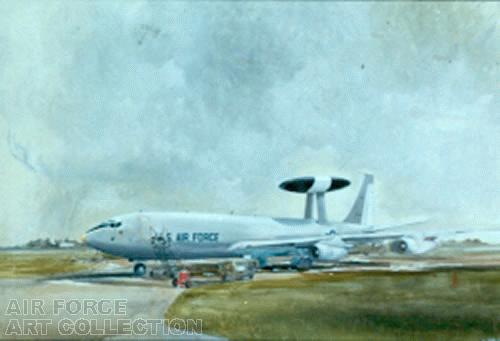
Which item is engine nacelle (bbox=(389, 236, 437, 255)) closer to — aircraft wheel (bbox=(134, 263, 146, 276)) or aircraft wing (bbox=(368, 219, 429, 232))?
aircraft wing (bbox=(368, 219, 429, 232))

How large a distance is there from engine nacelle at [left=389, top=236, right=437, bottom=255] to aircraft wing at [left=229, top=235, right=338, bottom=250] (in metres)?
3.80

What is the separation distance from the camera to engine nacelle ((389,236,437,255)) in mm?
23136

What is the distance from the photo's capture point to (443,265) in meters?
22.2

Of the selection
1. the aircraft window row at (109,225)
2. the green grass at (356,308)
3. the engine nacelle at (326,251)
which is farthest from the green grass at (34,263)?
the engine nacelle at (326,251)

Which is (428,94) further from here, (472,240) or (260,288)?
(260,288)

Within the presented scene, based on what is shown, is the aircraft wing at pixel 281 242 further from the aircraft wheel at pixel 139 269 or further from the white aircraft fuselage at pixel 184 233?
the aircraft wheel at pixel 139 269

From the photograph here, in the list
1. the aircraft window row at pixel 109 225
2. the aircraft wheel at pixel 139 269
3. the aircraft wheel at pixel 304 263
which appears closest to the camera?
the aircraft window row at pixel 109 225

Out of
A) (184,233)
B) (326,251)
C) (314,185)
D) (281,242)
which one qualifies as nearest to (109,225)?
(184,233)

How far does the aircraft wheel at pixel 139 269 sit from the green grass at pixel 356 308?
163 inches

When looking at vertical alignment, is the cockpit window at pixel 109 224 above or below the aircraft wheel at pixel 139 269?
above

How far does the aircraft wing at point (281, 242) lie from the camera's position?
→ 27.0m

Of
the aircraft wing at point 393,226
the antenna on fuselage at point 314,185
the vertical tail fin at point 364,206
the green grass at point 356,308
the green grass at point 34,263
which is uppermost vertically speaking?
the antenna on fuselage at point 314,185

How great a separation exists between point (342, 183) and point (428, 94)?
13.7 feet

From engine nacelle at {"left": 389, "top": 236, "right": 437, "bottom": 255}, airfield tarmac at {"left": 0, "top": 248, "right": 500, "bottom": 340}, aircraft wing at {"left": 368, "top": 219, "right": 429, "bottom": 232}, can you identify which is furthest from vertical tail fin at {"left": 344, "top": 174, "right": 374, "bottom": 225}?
airfield tarmac at {"left": 0, "top": 248, "right": 500, "bottom": 340}
